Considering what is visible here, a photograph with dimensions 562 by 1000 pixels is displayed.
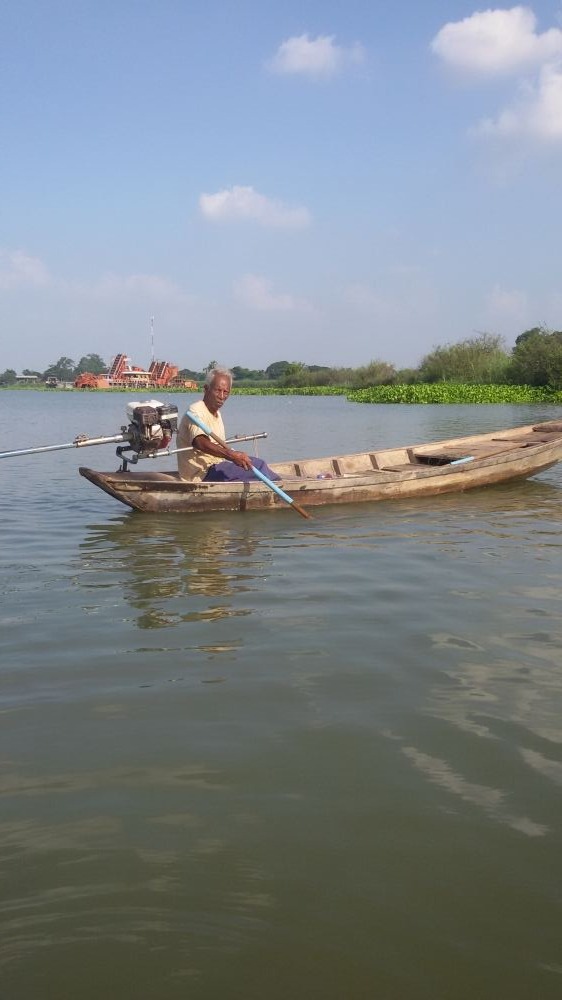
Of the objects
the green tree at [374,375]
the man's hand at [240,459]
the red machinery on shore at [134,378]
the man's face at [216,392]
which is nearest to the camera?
the man's hand at [240,459]

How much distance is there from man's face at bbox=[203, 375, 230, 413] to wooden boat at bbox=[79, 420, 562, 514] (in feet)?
2.46

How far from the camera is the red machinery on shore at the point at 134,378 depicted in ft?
278

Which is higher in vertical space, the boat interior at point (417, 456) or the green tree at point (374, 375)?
the green tree at point (374, 375)

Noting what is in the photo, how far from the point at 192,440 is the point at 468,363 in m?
38.8

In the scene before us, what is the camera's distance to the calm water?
1807 millimetres

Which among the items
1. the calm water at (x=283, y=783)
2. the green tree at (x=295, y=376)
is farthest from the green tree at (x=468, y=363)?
the calm water at (x=283, y=783)

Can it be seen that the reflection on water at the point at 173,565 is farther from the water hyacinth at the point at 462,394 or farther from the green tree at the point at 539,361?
the green tree at the point at 539,361

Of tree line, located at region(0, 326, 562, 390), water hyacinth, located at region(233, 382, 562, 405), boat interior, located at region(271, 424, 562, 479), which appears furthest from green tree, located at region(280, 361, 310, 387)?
boat interior, located at region(271, 424, 562, 479)

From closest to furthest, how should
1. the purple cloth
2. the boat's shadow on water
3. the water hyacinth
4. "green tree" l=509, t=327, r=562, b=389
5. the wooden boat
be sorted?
the boat's shadow on water
the wooden boat
the purple cloth
the water hyacinth
"green tree" l=509, t=327, r=562, b=389

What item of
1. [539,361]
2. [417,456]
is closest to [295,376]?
[539,361]

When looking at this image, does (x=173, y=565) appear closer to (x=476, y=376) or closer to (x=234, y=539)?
(x=234, y=539)

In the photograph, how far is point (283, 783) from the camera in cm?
252

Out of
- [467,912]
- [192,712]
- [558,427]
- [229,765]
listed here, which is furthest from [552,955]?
[558,427]

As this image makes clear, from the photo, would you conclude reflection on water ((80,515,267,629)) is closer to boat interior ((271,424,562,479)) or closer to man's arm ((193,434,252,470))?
man's arm ((193,434,252,470))
